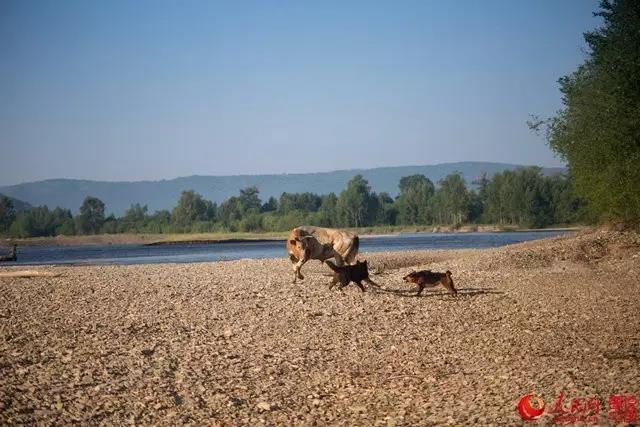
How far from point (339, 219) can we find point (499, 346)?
136 m

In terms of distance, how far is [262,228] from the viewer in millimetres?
146125

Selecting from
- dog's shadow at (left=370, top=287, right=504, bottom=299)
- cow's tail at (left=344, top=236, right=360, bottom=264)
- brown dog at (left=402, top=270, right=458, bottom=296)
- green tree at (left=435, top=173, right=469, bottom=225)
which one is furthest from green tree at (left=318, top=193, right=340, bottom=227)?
brown dog at (left=402, top=270, right=458, bottom=296)

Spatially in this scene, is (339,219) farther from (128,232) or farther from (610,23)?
(610,23)

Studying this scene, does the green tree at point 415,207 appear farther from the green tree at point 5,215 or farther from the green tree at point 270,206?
the green tree at point 5,215

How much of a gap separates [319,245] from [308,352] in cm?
900

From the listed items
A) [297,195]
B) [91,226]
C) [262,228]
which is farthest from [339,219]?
[91,226]

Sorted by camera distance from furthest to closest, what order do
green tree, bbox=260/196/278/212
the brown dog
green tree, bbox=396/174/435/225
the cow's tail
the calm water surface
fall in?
green tree, bbox=260/196/278/212, green tree, bbox=396/174/435/225, the calm water surface, the cow's tail, the brown dog

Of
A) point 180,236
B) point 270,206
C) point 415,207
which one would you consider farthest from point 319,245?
point 270,206

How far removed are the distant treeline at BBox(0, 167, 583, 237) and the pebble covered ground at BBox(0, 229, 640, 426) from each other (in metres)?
101

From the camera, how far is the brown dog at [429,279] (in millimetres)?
17109

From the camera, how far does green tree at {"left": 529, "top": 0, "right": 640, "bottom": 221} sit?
24.4 m

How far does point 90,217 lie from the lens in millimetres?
161250

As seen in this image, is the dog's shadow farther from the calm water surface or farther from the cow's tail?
the calm water surface
